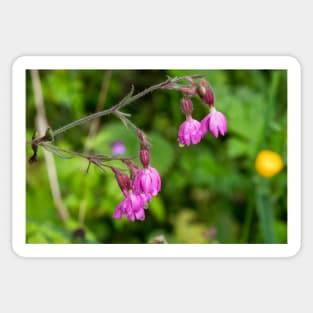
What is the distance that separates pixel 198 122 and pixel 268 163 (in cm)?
127

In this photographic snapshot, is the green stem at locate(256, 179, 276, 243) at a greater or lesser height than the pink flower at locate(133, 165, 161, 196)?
lesser

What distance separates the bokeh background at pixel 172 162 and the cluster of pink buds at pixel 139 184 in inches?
39.1

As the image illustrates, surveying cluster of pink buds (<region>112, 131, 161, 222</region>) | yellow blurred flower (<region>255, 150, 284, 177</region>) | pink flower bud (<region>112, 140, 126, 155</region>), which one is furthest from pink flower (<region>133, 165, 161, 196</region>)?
yellow blurred flower (<region>255, 150, 284, 177</region>)

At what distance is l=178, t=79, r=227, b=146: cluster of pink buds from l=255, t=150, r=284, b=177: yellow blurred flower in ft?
3.84

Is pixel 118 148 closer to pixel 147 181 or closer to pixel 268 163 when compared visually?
pixel 268 163

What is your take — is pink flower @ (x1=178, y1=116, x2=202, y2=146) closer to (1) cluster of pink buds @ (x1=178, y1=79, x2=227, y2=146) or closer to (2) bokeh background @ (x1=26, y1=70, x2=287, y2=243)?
(1) cluster of pink buds @ (x1=178, y1=79, x2=227, y2=146)

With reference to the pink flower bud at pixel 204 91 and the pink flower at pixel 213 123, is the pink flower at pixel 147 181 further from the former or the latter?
the pink flower bud at pixel 204 91

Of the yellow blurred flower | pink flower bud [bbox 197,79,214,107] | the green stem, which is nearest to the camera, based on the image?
pink flower bud [bbox 197,79,214,107]

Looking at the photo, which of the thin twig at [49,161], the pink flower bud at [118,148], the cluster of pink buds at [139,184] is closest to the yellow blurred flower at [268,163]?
the pink flower bud at [118,148]

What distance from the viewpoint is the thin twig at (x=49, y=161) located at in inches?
159

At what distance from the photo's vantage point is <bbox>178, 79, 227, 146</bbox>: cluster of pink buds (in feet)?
9.10

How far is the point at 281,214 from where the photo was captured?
3.94 meters
